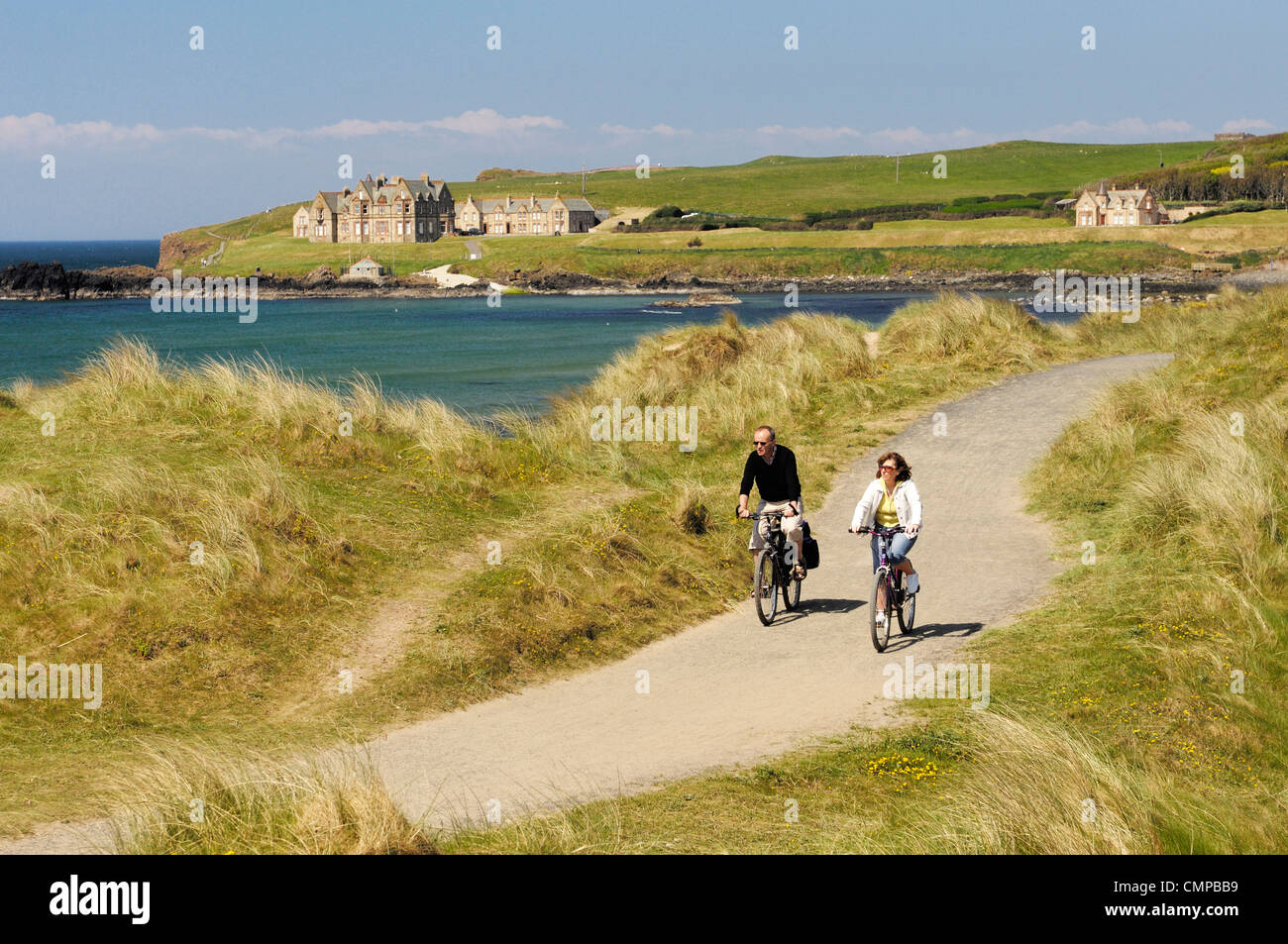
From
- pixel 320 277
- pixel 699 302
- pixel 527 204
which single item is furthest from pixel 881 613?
pixel 527 204

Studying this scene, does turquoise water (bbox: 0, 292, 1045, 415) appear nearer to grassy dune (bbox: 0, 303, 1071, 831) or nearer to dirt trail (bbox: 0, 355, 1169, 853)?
grassy dune (bbox: 0, 303, 1071, 831)

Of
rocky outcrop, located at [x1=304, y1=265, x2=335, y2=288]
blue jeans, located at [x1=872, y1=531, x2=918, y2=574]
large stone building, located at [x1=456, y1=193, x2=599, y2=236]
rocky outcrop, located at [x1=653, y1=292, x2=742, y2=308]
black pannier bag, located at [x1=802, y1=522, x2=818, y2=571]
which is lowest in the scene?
black pannier bag, located at [x1=802, y1=522, x2=818, y2=571]

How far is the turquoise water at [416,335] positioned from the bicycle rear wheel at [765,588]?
23660mm

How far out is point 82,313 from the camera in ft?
348

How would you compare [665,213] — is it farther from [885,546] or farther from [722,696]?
[722,696]

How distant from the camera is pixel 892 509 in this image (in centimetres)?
1220

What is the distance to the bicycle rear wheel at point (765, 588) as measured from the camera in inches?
524

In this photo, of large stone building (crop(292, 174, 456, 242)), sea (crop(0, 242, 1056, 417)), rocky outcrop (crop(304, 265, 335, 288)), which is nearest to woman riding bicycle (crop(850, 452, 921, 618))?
sea (crop(0, 242, 1056, 417))

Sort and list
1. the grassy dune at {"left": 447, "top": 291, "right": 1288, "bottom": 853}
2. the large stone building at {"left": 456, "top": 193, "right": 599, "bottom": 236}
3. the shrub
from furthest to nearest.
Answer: the shrub → the large stone building at {"left": 456, "top": 193, "right": 599, "bottom": 236} → the grassy dune at {"left": 447, "top": 291, "right": 1288, "bottom": 853}

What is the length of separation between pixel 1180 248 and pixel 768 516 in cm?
11792

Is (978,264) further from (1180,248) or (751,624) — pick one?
(751,624)

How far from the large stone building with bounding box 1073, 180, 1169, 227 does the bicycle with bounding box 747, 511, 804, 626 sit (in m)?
139

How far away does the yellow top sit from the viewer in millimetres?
12195

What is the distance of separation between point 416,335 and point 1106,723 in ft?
238
